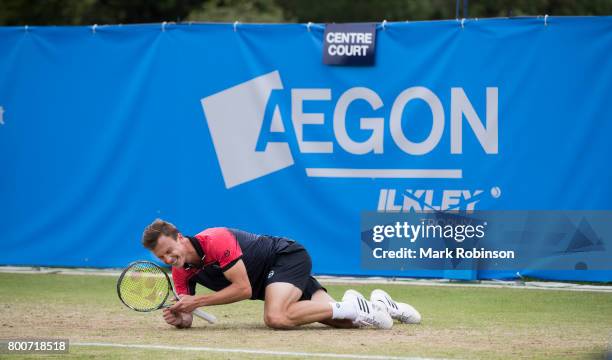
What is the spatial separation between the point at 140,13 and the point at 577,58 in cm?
1795

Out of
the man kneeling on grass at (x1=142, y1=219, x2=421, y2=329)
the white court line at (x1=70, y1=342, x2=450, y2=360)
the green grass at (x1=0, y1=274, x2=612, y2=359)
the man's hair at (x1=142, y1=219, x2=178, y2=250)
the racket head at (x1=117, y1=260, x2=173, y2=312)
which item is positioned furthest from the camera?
the racket head at (x1=117, y1=260, x2=173, y2=312)

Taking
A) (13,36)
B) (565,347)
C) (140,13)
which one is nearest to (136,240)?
(13,36)

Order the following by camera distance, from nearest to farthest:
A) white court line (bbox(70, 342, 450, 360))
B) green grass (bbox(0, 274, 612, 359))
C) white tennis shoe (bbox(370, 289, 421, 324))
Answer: white court line (bbox(70, 342, 450, 360)), green grass (bbox(0, 274, 612, 359)), white tennis shoe (bbox(370, 289, 421, 324))

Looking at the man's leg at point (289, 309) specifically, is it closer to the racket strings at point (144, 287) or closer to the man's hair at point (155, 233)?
the racket strings at point (144, 287)

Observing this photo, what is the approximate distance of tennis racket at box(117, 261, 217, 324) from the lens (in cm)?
715

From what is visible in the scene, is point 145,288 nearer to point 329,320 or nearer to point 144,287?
point 144,287

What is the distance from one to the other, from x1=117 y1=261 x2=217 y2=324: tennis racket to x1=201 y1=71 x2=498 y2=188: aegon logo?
3.36 metres

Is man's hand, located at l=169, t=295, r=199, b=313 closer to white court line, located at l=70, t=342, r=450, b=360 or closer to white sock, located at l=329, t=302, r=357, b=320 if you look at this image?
white court line, located at l=70, t=342, r=450, b=360

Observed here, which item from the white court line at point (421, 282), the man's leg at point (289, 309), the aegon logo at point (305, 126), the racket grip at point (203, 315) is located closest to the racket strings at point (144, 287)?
the racket grip at point (203, 315)

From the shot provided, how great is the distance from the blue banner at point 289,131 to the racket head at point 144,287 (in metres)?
3.25

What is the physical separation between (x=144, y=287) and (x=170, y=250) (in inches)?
20.0

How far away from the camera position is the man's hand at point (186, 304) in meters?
7.12

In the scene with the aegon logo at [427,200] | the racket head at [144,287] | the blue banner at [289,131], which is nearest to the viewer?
the racket head at [144,287]

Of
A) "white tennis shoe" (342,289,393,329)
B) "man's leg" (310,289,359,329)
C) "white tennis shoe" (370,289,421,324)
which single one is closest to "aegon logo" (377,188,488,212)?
"white tennis shoe" (370,289,421,324)
